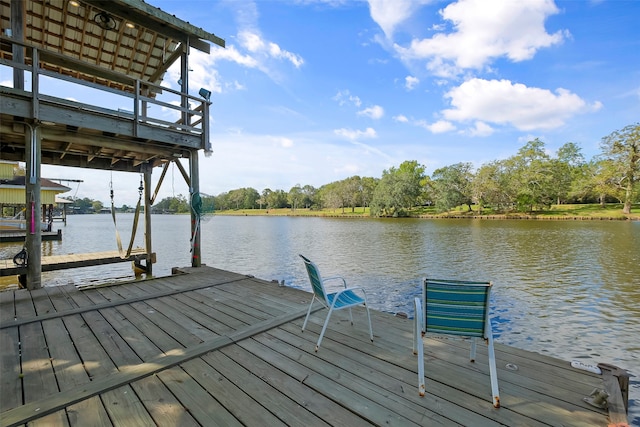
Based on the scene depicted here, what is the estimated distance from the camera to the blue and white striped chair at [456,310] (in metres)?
1.99

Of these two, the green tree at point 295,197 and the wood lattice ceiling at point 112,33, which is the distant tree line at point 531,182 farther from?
the green tree at point 295,197

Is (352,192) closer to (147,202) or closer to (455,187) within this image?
(455,187)

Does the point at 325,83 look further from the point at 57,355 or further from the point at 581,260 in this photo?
the point at 57,355

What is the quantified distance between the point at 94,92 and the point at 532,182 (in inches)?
1962

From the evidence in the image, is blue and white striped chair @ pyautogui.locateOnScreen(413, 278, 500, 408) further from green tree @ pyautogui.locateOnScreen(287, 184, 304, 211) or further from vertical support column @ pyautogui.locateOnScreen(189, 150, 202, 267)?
green tree @ pyautogui.locateOnScreen(287, 184, 304, 211)

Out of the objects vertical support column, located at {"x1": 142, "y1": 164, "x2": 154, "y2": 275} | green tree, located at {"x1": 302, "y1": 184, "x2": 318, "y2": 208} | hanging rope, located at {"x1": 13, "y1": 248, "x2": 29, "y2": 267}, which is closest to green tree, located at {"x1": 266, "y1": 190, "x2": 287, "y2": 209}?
green tree, located at {"x1": 302, "y1": 184, "x2": 318, "y2": 208}

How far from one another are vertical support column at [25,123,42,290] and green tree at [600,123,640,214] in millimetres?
51437

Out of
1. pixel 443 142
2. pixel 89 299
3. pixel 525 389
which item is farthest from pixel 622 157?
pixel 89 299

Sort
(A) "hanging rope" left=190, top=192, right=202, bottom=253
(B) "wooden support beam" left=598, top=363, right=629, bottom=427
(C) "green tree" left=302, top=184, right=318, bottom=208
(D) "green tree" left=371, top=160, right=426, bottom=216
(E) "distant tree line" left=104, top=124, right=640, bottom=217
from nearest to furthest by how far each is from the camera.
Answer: (B) "wooden support beam" left=598, top=363, right=629, bottom=427 → (A) "hanging rope" left=190, top=192, right=202, bottom=253 → (E) "distant tree line" left=104, top=124, right=640, bottom=217 → (D) "green tree" left=371, top=160, right=426, bottom=216 → (C) "green tree" left=302, top=184, right=318, bottom=208

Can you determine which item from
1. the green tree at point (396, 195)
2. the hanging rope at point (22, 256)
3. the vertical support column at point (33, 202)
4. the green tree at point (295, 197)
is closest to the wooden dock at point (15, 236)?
the hanging rope at point (22, 256)

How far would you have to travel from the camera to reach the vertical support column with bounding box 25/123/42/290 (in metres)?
4.31

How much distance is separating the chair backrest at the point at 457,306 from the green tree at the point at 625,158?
4867 cm

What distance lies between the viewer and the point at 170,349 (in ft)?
8.62

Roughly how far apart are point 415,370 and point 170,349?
2180mm
